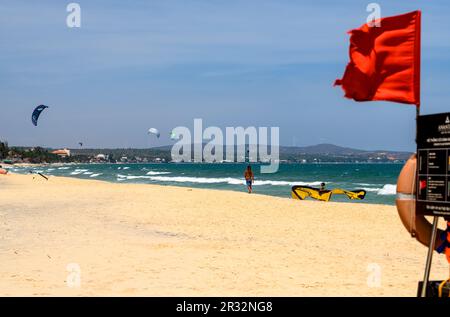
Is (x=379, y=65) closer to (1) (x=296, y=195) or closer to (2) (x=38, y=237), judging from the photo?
(2) (x=38, y=237)

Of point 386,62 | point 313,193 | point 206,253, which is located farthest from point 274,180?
point 386,62

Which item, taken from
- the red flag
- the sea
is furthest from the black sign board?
the sea

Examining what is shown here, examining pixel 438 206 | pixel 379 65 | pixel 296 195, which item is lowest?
pixel 296 195

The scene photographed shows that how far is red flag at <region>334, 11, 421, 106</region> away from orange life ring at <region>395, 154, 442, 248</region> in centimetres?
78

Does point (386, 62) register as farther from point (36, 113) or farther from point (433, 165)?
point (36, 113)

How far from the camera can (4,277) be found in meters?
8.38

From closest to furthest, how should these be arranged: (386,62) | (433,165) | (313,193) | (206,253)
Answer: (433,165) → (386,62) → (206,253) → (313,193)

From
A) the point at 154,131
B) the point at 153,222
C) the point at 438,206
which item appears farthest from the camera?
the point at 154,131

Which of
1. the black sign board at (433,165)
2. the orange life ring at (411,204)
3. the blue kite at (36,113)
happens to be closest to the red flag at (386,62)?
the black sign board at (433,165)

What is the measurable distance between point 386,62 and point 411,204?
1.64 meters

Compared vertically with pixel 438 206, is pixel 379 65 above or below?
above

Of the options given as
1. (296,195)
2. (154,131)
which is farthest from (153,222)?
(154,131)

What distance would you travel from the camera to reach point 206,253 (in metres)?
10.6
